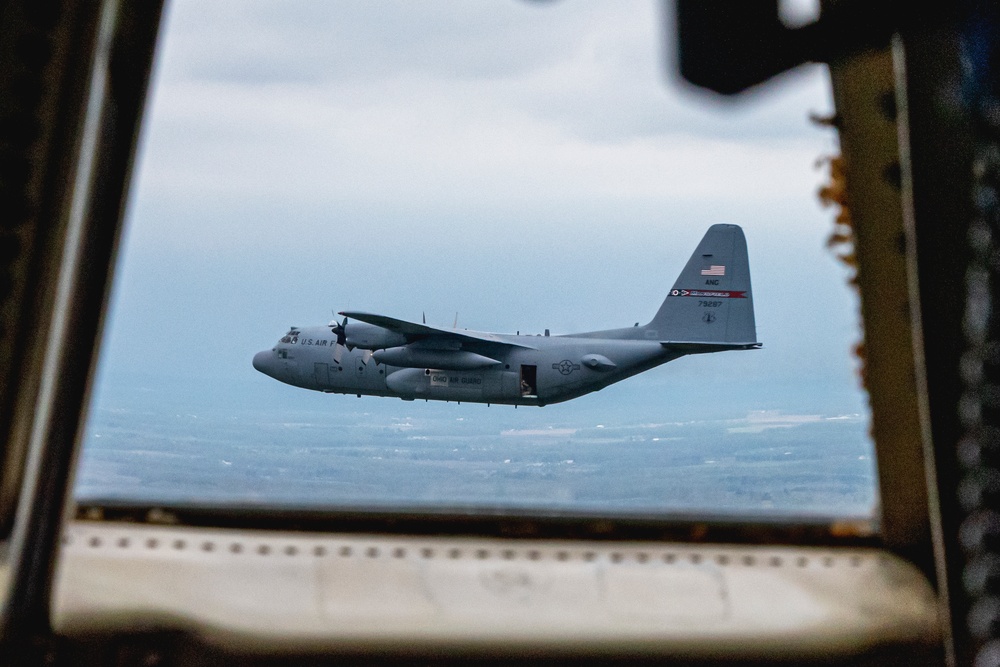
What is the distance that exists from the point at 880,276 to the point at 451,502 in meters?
0.87

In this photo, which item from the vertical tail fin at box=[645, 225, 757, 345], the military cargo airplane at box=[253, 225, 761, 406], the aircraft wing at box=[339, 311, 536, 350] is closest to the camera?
the aircraft wing at box=[339, 311, 536, 350]

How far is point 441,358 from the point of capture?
17219mm

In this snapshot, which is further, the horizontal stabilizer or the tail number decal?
the tail number decal

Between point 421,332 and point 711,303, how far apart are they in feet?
19.0

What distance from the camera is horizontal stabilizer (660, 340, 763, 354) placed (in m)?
16.9

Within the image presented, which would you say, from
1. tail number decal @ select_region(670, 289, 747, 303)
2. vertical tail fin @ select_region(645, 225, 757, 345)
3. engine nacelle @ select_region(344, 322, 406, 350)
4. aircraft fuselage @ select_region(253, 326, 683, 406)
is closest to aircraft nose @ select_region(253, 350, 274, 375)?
aircraft fuselage @ select_region(253, 326, 683, 406)

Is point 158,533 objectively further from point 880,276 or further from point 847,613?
point 880,276

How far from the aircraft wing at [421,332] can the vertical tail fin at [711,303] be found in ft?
9.38

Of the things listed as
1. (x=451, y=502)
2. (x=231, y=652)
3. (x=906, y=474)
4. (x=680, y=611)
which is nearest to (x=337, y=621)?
(x=231, y=652)

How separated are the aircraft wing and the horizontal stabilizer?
2.69 meters

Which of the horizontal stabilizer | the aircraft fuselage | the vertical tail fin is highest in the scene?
the vertical tail fin

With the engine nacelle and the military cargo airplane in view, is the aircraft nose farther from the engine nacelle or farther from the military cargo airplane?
the engine nacelle

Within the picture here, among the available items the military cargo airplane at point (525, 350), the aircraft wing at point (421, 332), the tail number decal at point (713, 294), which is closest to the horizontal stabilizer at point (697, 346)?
the military cargo airplane at point (525, 350)

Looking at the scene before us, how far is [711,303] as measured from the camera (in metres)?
17.7
